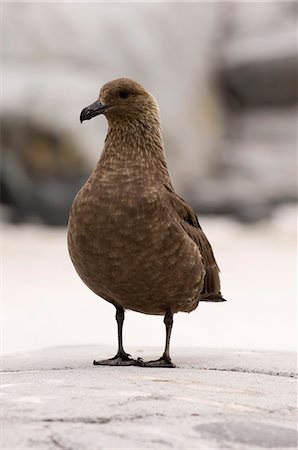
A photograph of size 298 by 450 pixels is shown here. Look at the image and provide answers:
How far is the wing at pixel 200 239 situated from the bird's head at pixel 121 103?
43cm

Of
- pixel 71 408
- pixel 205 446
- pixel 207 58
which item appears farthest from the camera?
pixel 207 58

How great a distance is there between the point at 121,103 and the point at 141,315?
4.24m

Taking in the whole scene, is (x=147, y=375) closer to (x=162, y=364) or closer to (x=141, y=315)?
(x=162, y=364)

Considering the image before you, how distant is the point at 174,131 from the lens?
15961 millimetres

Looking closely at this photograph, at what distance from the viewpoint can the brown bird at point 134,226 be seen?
437 centimetres

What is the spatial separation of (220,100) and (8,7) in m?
4.67

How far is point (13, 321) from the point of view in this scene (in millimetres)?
7988

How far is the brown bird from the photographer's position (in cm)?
437

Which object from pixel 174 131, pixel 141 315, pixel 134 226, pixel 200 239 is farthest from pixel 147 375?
pixel 174 131

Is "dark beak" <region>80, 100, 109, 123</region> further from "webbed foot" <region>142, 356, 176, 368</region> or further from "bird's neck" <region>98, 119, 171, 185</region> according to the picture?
"webbed foot" <region>142, 356, 176, 368</region>

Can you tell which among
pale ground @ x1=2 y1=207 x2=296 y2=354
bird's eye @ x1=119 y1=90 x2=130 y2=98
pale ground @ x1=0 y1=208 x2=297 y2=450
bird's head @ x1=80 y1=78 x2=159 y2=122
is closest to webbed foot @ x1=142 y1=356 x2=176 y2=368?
pale ground @ x1=0 y1=208 x2=297 y2=450

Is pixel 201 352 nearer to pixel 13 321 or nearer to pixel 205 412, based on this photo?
pixel 205 412

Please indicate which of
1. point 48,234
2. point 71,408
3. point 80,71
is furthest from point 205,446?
point 80,71

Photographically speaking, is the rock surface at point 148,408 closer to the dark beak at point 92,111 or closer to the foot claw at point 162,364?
the foot claw at point 162,364
